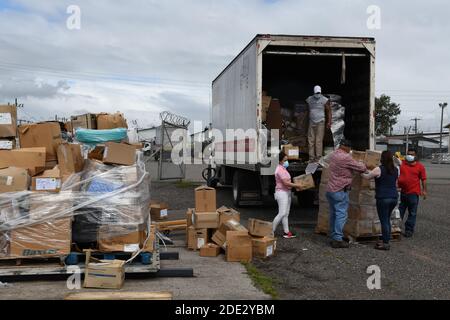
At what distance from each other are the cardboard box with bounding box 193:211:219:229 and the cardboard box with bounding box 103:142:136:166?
1.70 metres

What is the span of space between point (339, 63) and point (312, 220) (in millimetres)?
3681

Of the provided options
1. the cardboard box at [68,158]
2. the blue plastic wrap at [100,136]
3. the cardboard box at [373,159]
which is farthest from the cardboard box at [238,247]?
the cardboard box at [373,159]

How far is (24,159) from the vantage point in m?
6.49

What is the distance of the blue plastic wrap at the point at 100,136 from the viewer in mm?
7094

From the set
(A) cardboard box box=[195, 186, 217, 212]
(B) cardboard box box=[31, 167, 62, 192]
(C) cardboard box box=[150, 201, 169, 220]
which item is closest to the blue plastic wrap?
(B) cardboard box box=[31, 167, 62, 192]

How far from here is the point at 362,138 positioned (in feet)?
35.7

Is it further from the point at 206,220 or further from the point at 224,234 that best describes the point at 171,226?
the point at 224,234

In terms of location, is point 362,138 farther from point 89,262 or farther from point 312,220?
point 89,262

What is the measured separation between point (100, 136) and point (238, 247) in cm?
248

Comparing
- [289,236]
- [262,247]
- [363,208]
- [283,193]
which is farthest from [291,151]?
[262,247]

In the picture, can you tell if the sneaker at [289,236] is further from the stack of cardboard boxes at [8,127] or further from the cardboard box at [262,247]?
the stack of cardboard boxes at [8,127]

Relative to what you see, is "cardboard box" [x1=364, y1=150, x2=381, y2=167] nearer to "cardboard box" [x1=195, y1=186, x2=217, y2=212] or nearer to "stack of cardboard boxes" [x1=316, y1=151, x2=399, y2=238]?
"stack of cardboard boxes" [x1=316, y1=151, x2=399, y2=238]
